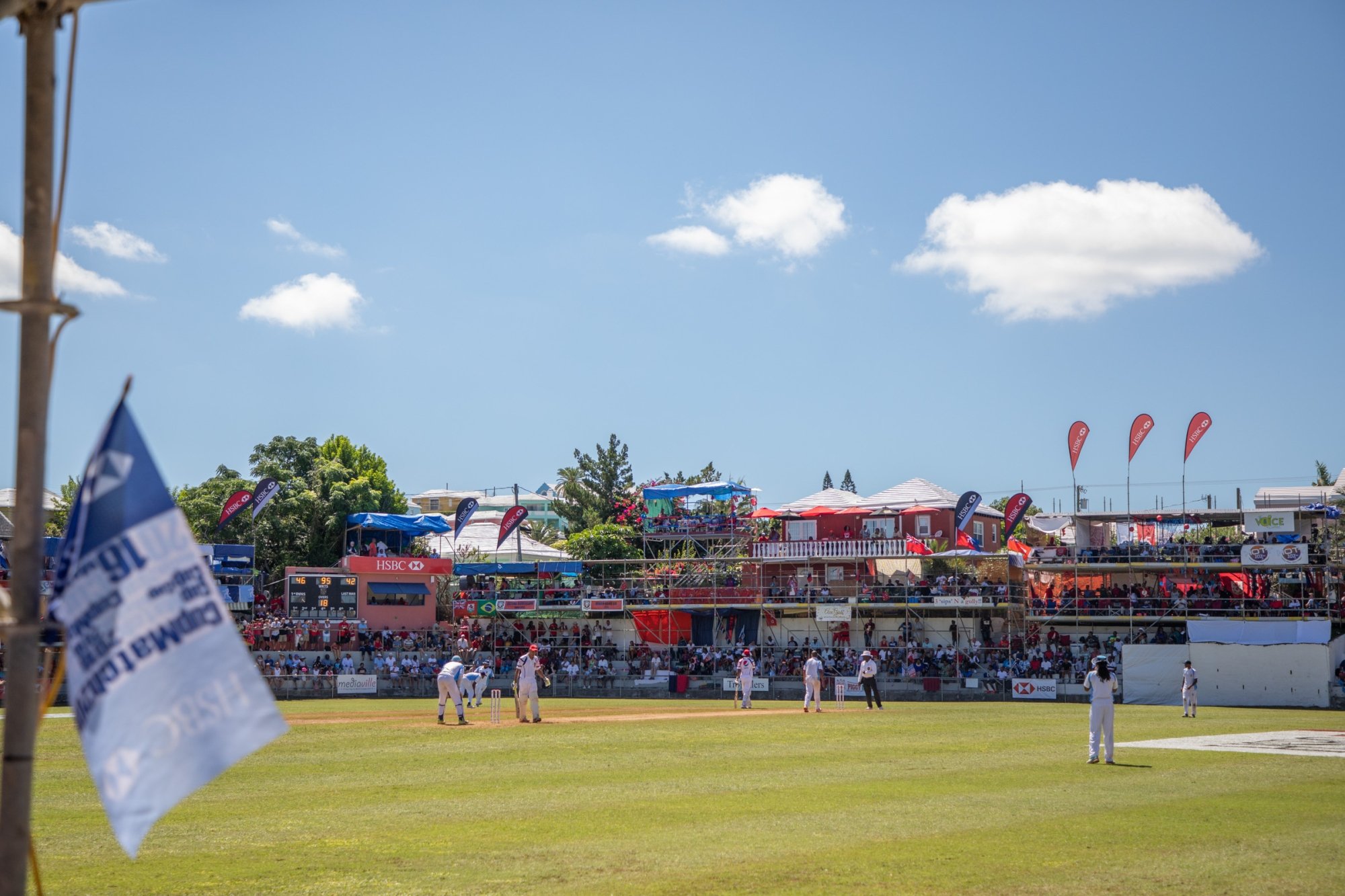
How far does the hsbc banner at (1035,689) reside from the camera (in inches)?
1823

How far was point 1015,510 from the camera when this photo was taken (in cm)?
6078

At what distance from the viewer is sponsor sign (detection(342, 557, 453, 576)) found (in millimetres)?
64438

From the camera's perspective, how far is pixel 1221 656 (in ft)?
142

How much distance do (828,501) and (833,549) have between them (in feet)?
29.2

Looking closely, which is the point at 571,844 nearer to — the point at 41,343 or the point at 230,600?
the point at 41,343

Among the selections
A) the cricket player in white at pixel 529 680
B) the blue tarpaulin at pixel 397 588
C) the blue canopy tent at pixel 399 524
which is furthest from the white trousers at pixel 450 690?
the blue canopy tent at pixel 399 524

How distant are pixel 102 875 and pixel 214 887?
1.35 metres

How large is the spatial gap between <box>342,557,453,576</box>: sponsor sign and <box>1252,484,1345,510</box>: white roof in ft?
130

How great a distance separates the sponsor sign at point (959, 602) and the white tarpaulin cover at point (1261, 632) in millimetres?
10129

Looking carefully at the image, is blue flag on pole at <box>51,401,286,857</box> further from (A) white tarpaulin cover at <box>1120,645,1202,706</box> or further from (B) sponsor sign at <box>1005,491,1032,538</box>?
(B) sponsor sign at <box>1005,491,1032,538</box>

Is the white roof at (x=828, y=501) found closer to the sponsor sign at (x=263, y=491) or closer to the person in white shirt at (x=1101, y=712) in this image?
the sponsor sign at (x=263, y=491)

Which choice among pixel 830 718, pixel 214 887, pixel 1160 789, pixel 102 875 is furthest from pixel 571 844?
pixel 830 718

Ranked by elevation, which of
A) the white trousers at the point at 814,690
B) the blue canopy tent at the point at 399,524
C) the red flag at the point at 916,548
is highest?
the blue canopy tent at the point at 399,524

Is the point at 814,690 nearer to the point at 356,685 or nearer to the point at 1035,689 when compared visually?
the point at 1035,689
